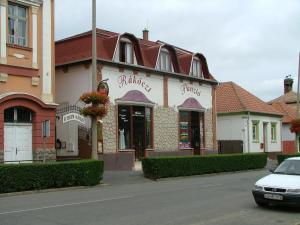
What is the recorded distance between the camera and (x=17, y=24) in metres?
22.9

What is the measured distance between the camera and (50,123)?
23922 millimetres

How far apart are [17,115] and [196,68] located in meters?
16.0

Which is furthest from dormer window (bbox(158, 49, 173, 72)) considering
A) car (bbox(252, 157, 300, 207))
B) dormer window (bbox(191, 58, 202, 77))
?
car (bbox(252, 157, 300, 207))

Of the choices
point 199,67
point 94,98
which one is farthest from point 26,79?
point 199,67

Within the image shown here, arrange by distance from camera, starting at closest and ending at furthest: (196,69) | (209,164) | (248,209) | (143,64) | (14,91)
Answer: (248,209) → (14,91) → (209,164) → (143,64) → (196,69)

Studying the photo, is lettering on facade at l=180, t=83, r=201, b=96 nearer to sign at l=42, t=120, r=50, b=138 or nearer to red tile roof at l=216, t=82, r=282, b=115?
red tile roof at l=216, t=82, r=282, b=115

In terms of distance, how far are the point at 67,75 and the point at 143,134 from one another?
5935 mm

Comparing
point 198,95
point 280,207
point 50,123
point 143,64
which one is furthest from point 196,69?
point 280,207

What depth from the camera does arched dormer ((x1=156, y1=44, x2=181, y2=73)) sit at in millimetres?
32031

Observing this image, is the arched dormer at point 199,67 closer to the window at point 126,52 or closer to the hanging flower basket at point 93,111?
the window at point 126,52

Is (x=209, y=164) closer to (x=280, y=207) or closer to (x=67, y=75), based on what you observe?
(x=67, y=75)

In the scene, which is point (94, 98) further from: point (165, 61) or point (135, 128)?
point (165, 61)

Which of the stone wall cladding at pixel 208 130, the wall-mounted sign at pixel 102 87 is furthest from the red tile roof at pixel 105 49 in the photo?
the stone wall cladding at pixel 208 130

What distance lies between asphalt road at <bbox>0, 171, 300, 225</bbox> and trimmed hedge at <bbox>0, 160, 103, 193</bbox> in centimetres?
83
